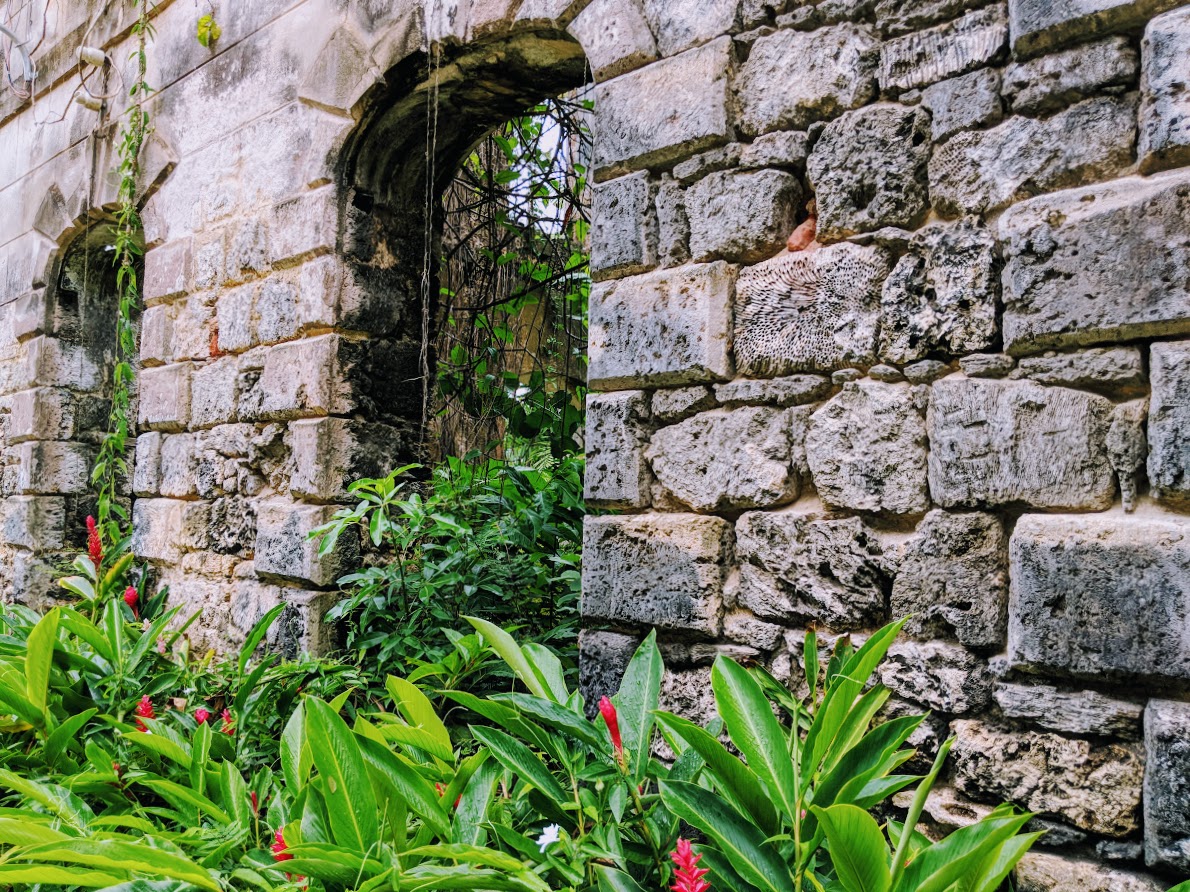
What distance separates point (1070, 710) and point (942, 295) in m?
0.77

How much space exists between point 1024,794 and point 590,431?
3.97 feet

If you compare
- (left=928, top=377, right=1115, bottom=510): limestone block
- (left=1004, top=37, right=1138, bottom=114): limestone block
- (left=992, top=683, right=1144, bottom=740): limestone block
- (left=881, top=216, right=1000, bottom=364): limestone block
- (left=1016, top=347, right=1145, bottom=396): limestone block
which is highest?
(left=1004, top=37, right=1138, bottom=114): limestone block

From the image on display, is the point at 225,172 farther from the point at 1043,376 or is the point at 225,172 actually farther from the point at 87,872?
the point at 1043,376

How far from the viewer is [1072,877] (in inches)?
57.3

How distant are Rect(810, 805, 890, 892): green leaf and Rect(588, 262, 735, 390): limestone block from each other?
3.56ft

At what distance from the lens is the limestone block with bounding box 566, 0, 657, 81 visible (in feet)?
7.28

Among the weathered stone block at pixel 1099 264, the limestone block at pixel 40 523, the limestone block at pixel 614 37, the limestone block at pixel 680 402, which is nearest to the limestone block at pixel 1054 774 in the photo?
the weathered stone block at pixel 1099 264

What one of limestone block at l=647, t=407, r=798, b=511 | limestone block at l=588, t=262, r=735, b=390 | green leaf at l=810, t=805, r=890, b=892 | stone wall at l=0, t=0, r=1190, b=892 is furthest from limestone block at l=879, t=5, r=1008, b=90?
green leaf at l=810, t=805, r=890, b=892

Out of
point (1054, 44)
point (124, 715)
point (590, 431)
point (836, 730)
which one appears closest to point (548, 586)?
point (590, 431)

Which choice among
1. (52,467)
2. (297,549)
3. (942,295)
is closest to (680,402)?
(942,295)

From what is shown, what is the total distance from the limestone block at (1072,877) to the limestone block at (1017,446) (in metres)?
0.59

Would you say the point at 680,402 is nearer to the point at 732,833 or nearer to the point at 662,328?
the point at 662,328

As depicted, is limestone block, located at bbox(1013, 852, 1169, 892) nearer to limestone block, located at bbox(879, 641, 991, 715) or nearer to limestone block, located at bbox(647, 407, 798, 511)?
limestone block, located at bbox(879, 641, 991, 715)

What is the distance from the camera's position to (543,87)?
3002 millimetres
